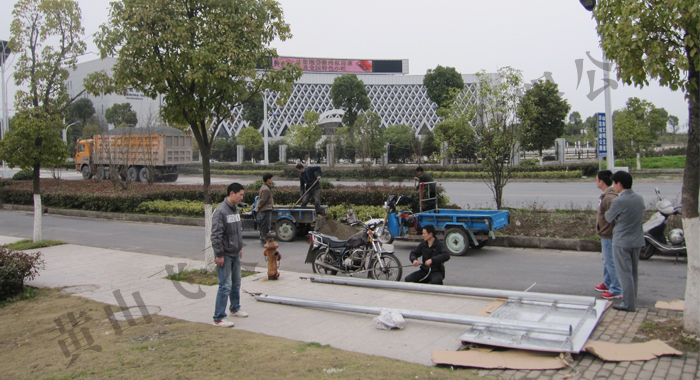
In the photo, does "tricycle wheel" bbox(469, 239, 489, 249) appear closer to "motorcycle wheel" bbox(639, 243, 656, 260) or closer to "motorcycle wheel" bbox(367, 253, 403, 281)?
"motorcycle wheel" bbox(639, 243, 656, 260)

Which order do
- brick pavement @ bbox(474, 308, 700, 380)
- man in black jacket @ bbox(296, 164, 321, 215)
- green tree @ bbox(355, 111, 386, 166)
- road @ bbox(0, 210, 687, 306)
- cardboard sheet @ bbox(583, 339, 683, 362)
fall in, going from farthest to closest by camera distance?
green tree @ bbox(355, 111, 386, 166) < man in black jacket @ bbox(296, 164, 321, 215) < road @ bbox(0, 210, 687, 306) < cardboard sheet @ bbox(583, 339, 683, 362) < brick pavement @ bbox(474, 308, 700, 380)

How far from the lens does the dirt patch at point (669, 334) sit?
4.82 m

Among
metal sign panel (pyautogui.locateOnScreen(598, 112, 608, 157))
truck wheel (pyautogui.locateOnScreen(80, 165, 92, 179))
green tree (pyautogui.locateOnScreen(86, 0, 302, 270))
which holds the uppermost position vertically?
green tree (pyautogui.locateOnScreen(86, 0, 302, 270))

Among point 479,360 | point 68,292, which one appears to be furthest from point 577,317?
point 68,292

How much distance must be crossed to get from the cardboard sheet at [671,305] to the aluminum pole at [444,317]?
199 cm

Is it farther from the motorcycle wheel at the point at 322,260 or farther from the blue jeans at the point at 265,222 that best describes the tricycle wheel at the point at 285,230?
the motorcycle wheel at the point at 322,260

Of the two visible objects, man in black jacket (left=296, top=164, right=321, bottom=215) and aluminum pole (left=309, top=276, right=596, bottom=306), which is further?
man in black jacket (left=296, top=164, right=321, bottom=215)

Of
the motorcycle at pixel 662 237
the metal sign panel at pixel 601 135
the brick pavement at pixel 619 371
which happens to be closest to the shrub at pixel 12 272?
the brick pavement at pixel 619 371

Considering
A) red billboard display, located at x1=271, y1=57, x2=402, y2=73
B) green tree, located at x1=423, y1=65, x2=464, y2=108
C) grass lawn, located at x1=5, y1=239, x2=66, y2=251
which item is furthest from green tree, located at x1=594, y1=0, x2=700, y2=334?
red billboard display, located at x1=271, y1=57, x2=402, y2=73

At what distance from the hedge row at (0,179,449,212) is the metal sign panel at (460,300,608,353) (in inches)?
341

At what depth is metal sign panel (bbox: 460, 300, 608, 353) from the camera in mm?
4742

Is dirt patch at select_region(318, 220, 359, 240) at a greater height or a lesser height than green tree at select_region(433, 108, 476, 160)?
lesser

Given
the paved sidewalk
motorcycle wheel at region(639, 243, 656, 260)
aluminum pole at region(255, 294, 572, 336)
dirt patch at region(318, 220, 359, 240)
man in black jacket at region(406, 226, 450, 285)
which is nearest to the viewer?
the paved sidewalk

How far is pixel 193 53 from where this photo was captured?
27.6ft
